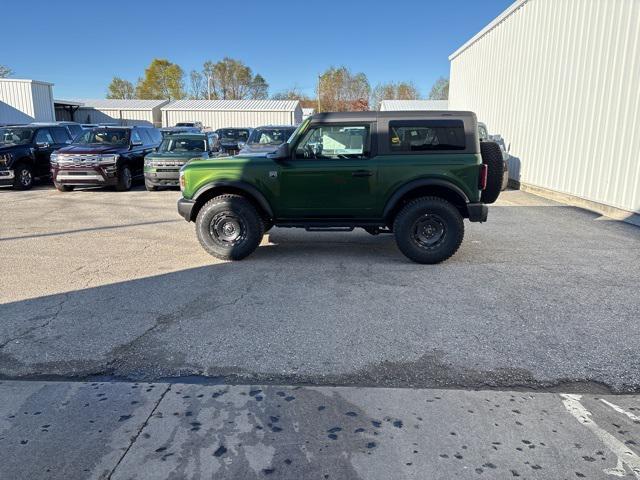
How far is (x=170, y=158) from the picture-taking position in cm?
1366

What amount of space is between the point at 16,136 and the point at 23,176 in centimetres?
141

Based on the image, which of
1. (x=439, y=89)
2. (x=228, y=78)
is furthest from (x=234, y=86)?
(x=439, y=89)

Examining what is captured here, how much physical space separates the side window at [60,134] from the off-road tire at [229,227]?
1159 cm

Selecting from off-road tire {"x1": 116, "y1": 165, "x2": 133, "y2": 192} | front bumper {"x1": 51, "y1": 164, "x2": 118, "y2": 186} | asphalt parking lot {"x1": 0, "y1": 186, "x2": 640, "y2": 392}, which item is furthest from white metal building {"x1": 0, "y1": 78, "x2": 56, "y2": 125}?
asphalt parking lot {"x1": 0, "y1": 186, "x2": 640, "y2": 392}

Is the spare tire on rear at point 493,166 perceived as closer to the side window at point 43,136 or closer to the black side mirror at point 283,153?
the black side mirror at point 283,153

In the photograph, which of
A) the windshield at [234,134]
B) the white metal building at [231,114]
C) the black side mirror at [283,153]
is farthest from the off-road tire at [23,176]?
the white metal building at [231,114]

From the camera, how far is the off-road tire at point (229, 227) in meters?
6.69

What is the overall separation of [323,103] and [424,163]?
65275mm

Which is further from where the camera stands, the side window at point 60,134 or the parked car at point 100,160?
the side window at point 60,134

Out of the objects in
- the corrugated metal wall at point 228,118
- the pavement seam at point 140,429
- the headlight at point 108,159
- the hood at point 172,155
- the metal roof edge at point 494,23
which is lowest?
the pavement seam at point 140,429

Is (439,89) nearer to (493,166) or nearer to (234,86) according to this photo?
(234,86)

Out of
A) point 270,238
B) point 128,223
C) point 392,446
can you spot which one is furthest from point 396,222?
point 128,223

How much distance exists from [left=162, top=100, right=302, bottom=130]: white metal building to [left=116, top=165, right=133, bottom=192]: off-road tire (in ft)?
91.7

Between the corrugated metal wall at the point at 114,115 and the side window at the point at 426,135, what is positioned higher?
the corrugated metal wall at the point at 114,115
